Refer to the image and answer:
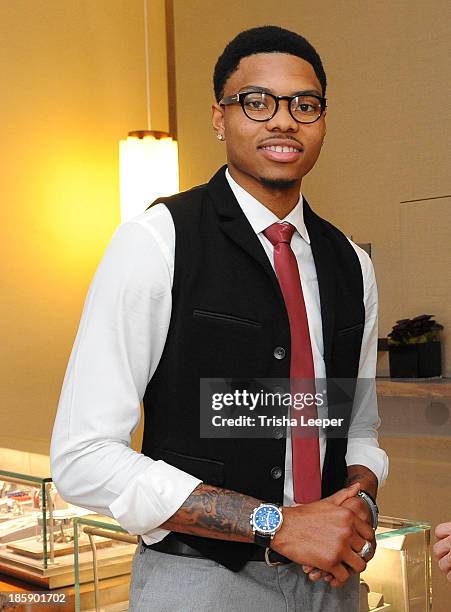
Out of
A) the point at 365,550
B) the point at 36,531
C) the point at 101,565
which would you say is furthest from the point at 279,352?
the point at 36,531

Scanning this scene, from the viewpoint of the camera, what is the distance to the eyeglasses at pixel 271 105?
4.36 ft

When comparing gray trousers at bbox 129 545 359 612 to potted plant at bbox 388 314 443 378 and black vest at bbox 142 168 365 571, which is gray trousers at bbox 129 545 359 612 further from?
potted plant at bbox 388 314 443 378

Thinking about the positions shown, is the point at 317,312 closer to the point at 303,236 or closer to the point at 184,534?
the point at 303,236

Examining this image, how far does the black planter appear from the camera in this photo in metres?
3.41

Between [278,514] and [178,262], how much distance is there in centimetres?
39

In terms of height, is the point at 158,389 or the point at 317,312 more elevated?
the point at 317,312

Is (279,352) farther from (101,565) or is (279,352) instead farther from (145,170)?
(145,170)

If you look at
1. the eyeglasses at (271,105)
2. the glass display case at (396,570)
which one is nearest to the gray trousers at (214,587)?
the glass display case at (396,570)

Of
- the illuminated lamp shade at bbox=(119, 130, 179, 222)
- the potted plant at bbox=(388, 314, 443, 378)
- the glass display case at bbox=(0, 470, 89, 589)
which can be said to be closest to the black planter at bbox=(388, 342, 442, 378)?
the potted plant at bbox=(388, 314, 443, 378)

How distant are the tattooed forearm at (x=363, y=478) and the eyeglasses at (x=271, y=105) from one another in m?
0.57

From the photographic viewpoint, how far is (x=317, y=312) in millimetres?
1417

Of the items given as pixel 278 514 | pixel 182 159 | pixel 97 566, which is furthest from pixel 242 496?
pixel 182 159

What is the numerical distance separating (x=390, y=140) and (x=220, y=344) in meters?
2.64

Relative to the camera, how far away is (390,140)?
12.2 feet
